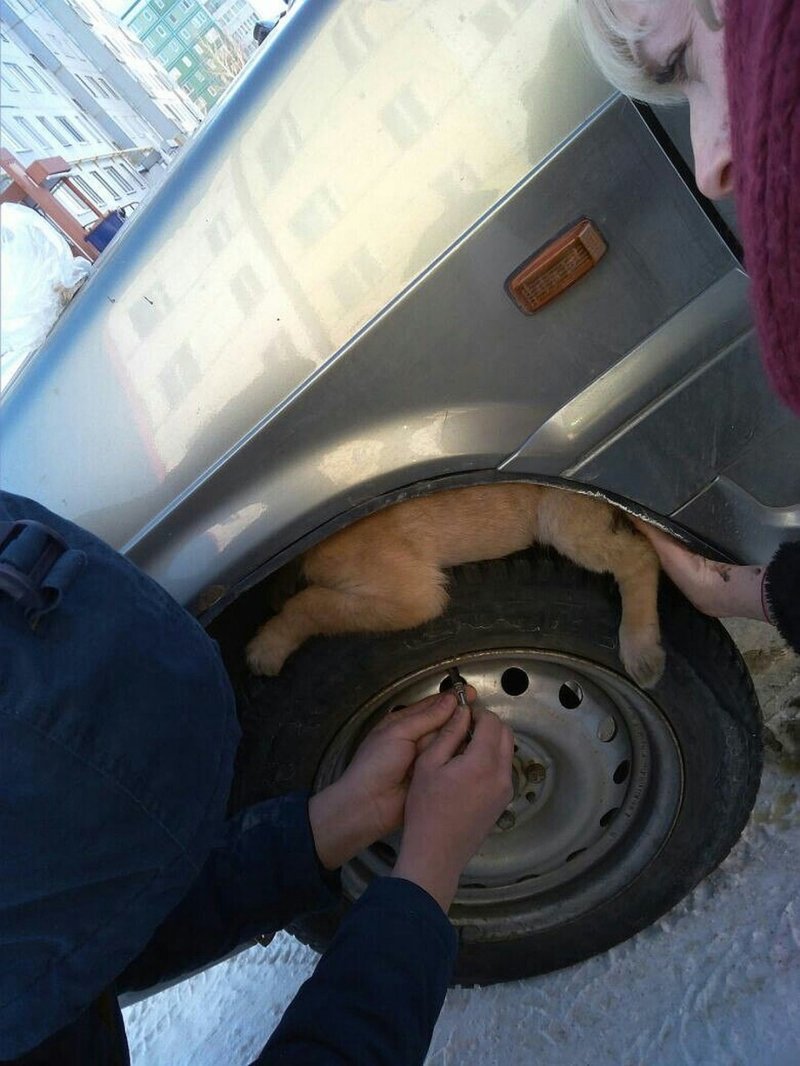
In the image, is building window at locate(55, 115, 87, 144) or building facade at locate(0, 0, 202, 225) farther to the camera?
building window at locate(55, 115, 87, 144)

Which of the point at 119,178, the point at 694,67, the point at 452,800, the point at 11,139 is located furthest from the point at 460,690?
the point at 11,139

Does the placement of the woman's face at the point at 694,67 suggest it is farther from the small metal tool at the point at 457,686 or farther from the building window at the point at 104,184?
the building window at the point at 104,184

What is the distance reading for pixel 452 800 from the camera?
150cm

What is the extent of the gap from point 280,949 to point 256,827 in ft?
3.52

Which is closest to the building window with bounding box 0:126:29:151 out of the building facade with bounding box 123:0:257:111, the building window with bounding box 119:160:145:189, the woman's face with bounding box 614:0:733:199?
the building window with bounding box 119:160:145:189

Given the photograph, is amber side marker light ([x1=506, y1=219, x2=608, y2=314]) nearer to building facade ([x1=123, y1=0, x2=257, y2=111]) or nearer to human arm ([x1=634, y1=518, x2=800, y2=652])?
human arm ([x1=634, y1=518, x2=800, y2=652])

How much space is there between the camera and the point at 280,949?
2445 millimetres


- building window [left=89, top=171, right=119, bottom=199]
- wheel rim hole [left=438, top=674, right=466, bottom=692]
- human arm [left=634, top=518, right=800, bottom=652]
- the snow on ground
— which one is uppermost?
building window [left=89, top=171, right=119, bottom=199]

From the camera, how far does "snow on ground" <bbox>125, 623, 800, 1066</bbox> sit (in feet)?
6.01

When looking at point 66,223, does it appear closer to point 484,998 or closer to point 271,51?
point 271,51

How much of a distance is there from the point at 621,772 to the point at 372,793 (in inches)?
25.1

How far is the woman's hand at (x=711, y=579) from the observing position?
1.54 meters

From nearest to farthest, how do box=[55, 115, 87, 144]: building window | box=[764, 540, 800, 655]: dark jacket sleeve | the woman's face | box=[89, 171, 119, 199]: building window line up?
the woman's face
box=[764, 540, 800, 655]: dark jacket sleeve
box=[89, 171, 119, 199]: building window
box=[55, 115, 87, 144]: building window

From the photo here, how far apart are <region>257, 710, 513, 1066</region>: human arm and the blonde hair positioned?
1.19m
